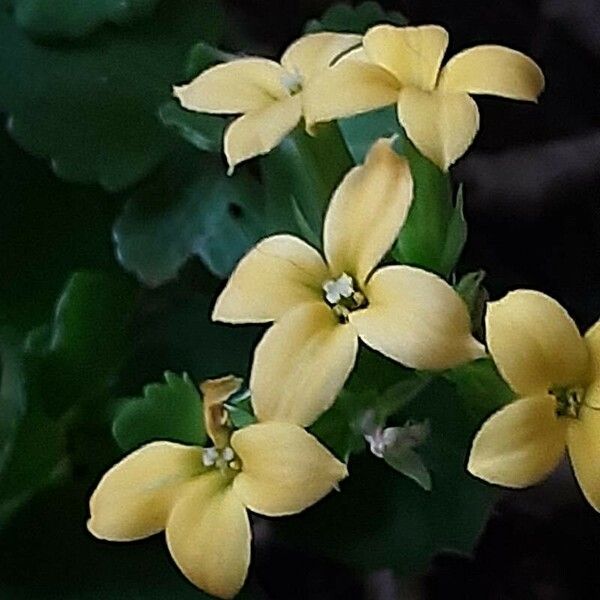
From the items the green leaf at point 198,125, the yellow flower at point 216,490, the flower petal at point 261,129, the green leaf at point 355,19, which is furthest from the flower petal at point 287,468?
the green leaf at point 355,19

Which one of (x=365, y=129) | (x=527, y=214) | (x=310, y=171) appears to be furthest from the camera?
(x=527, y=214)

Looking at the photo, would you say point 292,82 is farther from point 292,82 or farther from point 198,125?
point 198,125

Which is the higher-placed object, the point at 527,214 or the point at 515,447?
the point at 515,447

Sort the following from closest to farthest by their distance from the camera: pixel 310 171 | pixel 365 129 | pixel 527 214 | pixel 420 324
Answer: pixel 420 324, pixel 310 171, pixel 365 129, pixel 527 214

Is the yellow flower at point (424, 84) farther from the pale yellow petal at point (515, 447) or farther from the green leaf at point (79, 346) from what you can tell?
the green leaf at point (79, 346)

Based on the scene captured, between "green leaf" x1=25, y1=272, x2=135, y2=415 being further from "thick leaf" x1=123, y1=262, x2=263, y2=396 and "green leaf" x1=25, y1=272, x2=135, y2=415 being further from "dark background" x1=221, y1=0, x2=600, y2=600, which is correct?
"dark background" x1=221, y1=0, x2=600, y2=600

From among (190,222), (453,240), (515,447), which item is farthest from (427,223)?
(190,222)
